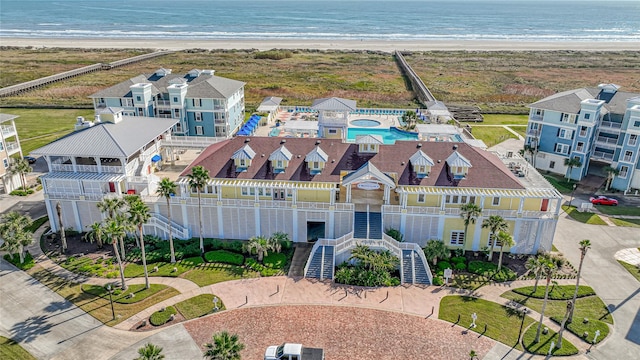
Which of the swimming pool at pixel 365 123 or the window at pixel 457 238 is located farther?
the swimming pool at pixel 365 123

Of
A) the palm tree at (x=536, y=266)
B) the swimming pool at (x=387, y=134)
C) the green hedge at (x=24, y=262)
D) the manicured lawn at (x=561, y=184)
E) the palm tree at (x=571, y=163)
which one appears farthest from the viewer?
the swimming pool at (x=387, y=134)

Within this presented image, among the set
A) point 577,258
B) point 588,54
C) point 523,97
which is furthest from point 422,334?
point 588,54

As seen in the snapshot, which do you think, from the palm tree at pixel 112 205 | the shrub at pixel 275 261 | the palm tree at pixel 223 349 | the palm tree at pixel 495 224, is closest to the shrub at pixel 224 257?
the shrub at pixel 275 261

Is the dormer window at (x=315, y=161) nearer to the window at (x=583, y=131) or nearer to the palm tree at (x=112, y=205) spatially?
the palm tree at (x=112, y=205)

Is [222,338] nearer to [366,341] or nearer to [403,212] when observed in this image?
[366,341]

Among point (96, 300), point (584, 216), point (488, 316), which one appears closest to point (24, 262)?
point (96, 300)

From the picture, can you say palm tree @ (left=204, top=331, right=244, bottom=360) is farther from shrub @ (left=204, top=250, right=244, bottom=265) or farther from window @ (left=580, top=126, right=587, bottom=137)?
window @ (left=580, top=126, right=587, bottom=137)
